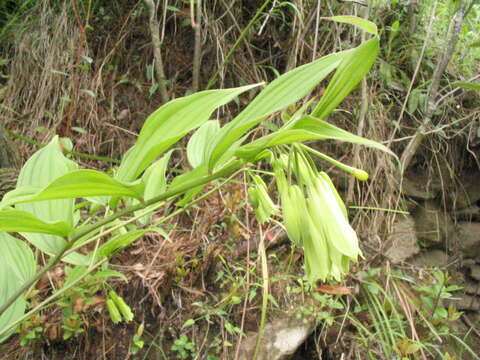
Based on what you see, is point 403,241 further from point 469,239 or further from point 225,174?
point 225,174

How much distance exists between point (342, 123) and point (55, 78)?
145cm

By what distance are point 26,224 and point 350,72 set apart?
46 centimetres

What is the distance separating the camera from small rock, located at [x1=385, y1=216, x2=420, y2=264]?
1.88 meters

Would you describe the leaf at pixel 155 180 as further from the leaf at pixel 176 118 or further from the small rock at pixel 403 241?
the small rock at pixel 403 241

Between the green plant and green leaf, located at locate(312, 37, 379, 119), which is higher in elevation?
green leaf, located at locate(312, 37, 379, 119)

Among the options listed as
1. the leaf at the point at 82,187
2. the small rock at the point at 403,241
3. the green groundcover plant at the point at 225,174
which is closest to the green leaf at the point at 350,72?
the green groundcover plant at the point at 225,174

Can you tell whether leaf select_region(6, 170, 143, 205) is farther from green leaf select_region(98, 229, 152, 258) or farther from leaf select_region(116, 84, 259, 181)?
green leaf select_region(98, 229, 152, 258)

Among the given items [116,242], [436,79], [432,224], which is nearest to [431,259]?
[432,224]

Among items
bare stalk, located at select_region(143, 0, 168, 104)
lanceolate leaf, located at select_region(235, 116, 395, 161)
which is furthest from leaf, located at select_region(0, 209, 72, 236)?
bare stalk, located at select_region(143, 0, 168, 104)

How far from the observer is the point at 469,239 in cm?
207

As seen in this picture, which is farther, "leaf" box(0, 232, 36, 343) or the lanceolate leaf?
"leaf" box(0, 232, 36, 343)

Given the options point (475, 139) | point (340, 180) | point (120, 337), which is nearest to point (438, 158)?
point (475, 139)

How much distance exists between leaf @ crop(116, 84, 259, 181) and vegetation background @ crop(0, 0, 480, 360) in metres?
0.91

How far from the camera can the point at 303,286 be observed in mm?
1473
